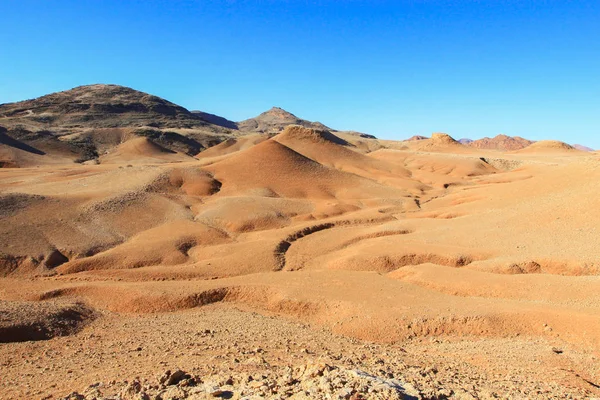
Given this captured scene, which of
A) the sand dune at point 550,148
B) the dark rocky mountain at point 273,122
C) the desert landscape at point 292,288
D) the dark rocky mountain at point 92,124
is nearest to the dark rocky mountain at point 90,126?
the dark rocky mountain at point 92,124

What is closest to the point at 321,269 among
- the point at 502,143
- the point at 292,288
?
the point at 292,288

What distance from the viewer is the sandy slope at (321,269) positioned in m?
8.74

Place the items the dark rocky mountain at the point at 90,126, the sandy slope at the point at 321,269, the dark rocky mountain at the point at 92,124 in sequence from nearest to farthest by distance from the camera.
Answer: the sandy slope at the point at 321,269 < the dark rocky mountain at the point at 90,126 < the dark rocky mountain at the point at 92,124

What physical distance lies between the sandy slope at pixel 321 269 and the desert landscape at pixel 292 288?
0.07m

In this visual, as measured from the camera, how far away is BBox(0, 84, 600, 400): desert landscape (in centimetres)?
700

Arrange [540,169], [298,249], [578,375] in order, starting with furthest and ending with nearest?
[540,169]
[298,249]
[578,375]

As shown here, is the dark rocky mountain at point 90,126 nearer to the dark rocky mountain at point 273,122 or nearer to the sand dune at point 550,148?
the dark rocky mountain at point 273,122

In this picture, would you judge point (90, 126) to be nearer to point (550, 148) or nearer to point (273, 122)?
point (273, 122)

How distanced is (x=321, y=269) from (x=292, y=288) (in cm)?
319

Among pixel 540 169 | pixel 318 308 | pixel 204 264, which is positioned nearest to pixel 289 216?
pixel 204 264

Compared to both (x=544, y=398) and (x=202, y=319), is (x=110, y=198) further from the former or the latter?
(x=544, y=398)

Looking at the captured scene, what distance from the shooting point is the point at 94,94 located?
3757 inches

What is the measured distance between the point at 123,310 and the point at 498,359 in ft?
31.4

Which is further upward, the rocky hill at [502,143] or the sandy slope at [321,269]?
the rocky hill at [502,143]
